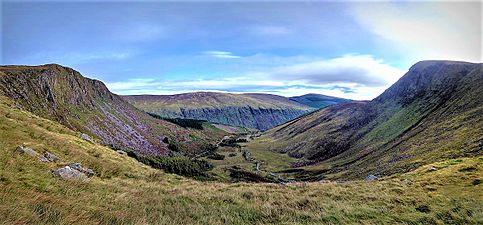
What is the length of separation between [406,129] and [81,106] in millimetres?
113748

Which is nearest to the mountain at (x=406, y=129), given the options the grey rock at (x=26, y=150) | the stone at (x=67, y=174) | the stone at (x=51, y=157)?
the stone at (x=67, y=174)

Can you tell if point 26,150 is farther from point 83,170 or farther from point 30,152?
point 83,170

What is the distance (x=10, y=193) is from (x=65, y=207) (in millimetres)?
2338

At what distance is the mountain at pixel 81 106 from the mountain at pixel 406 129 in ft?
209

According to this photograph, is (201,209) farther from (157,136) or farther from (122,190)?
(157,136)

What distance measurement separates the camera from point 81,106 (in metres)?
121

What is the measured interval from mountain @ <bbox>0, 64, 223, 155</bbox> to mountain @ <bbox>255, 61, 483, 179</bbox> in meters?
63.6

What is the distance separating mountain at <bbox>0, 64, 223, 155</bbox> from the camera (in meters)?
83.9

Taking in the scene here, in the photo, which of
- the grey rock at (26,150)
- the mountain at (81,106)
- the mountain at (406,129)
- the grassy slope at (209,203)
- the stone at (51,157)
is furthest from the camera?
the mountain at (81,106)

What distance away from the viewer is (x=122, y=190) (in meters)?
18.8

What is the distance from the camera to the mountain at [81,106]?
83931 mm

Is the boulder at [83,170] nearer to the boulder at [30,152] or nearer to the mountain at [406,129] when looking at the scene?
the boulder at [30,152]

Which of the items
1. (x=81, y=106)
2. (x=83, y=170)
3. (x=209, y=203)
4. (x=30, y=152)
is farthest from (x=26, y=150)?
(x=81, y=106)

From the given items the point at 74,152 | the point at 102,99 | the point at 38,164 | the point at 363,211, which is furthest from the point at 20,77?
the point at 363,211
